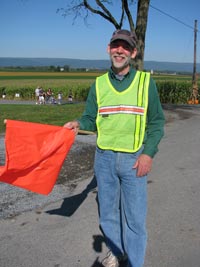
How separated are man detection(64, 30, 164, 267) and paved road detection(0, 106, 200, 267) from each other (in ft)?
2.26

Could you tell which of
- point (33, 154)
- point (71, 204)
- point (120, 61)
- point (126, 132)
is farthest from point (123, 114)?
point (71, 204)

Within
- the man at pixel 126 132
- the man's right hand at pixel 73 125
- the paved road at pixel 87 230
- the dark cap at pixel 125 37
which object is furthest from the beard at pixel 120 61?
the paved road at pixel 87 230

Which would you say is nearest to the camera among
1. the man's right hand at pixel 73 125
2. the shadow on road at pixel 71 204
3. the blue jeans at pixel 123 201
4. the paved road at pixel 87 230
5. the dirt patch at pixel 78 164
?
the blue jeans at pixel 123 201

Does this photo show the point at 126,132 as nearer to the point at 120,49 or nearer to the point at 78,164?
the point at 120,49

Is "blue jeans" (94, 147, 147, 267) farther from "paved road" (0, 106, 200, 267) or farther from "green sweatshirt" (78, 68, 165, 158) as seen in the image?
"paved road" (0, 106, 200, 267)

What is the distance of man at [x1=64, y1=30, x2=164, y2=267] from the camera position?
312 cm

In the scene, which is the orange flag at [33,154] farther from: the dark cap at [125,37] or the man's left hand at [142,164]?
the dark cap at [125,37]

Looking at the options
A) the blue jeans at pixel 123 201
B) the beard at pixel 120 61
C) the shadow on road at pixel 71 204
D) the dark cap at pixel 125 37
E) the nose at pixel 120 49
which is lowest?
the shadow on road at pixel 71 204

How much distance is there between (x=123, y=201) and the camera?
3381 millimetres

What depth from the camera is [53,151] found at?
3502 mm

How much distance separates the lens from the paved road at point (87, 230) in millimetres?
3893

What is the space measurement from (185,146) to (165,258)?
6760 mm

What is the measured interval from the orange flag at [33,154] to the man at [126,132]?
19 centimetres

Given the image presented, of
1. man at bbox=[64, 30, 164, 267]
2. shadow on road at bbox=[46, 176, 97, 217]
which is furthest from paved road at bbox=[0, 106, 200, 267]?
man at bbox=[64, 30, 164, 267]
